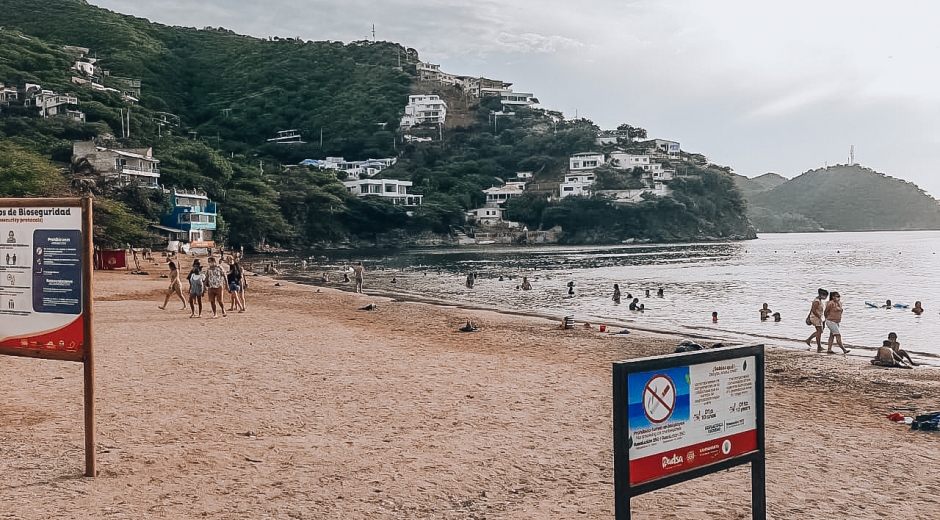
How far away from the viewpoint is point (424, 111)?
152500 mm

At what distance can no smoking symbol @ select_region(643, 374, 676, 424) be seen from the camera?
3.67 m

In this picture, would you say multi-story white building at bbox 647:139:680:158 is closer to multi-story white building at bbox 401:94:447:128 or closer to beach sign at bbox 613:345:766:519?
multi-story white building at bbox 401:94:447:128

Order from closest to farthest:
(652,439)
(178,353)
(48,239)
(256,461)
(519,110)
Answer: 1. (652,439)
2. (48,239)
3. (256,461)
4. (178,353)
5. (519,110)

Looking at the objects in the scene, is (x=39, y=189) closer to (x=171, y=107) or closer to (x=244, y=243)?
(x=244, y=243)

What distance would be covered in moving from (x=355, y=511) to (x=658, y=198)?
127 m

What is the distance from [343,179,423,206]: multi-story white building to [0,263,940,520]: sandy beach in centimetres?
10609

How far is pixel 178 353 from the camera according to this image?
39.7ft

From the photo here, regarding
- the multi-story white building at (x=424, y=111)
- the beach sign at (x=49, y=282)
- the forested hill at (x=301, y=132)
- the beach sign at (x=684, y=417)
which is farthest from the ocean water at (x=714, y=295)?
the multi-story white building at (x=424, y=111)

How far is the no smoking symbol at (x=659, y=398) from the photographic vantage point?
3674mm

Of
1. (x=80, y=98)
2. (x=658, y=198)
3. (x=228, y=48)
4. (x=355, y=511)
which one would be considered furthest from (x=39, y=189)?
(x=228, y=48)

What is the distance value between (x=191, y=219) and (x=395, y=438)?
72.3 meters

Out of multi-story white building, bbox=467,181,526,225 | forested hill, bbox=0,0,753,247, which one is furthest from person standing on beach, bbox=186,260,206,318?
multi-story white building, bbox=467,181,526,225

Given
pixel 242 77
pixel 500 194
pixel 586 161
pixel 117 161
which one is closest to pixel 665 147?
pixel 586 161

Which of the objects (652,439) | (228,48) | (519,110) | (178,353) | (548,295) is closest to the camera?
(652,439)
